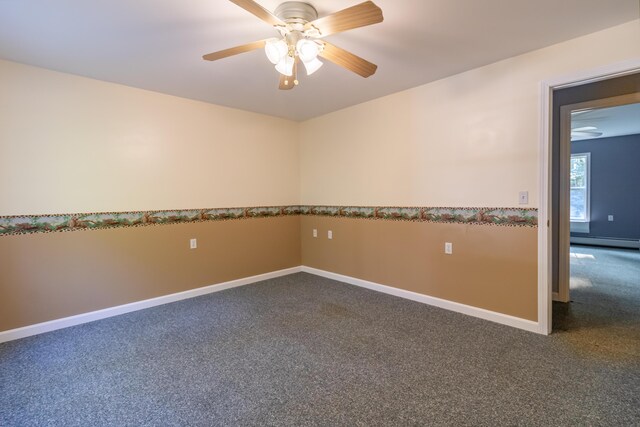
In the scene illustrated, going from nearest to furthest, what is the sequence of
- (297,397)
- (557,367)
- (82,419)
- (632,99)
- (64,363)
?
(82,419) < (297,397) < (557,367) < (64,363) < (632,99)

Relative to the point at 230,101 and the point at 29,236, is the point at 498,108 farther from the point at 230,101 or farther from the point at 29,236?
the point at 29,236

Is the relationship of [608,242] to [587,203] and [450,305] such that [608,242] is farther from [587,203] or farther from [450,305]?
[450,305]

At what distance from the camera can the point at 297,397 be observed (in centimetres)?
184

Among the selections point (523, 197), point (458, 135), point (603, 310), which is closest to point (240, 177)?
point (458, 135)

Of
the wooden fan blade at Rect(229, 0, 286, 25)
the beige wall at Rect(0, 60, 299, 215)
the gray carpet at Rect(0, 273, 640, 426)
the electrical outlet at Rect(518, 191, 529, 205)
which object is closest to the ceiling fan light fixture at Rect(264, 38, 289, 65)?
the wooden fan blade at Rect(229, 0, 286, 25)

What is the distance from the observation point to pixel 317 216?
15.3 ft

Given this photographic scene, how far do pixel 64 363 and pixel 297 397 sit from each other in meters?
1.78

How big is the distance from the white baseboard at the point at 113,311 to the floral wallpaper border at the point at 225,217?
0.84 metres

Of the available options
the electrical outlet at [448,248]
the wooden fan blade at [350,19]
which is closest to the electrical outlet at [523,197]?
the electrical outlet at [448,248]

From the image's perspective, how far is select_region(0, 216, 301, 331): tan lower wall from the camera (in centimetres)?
273

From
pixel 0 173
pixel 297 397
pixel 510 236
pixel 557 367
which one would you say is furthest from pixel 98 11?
pixel 557 367

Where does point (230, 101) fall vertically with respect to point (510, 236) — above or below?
above

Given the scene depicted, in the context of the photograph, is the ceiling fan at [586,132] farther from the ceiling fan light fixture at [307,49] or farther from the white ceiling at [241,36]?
the ceiling fan light fixture at [307,49]

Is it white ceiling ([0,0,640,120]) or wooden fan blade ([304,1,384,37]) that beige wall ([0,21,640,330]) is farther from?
wooden fan blade ([304,1,384,37])
